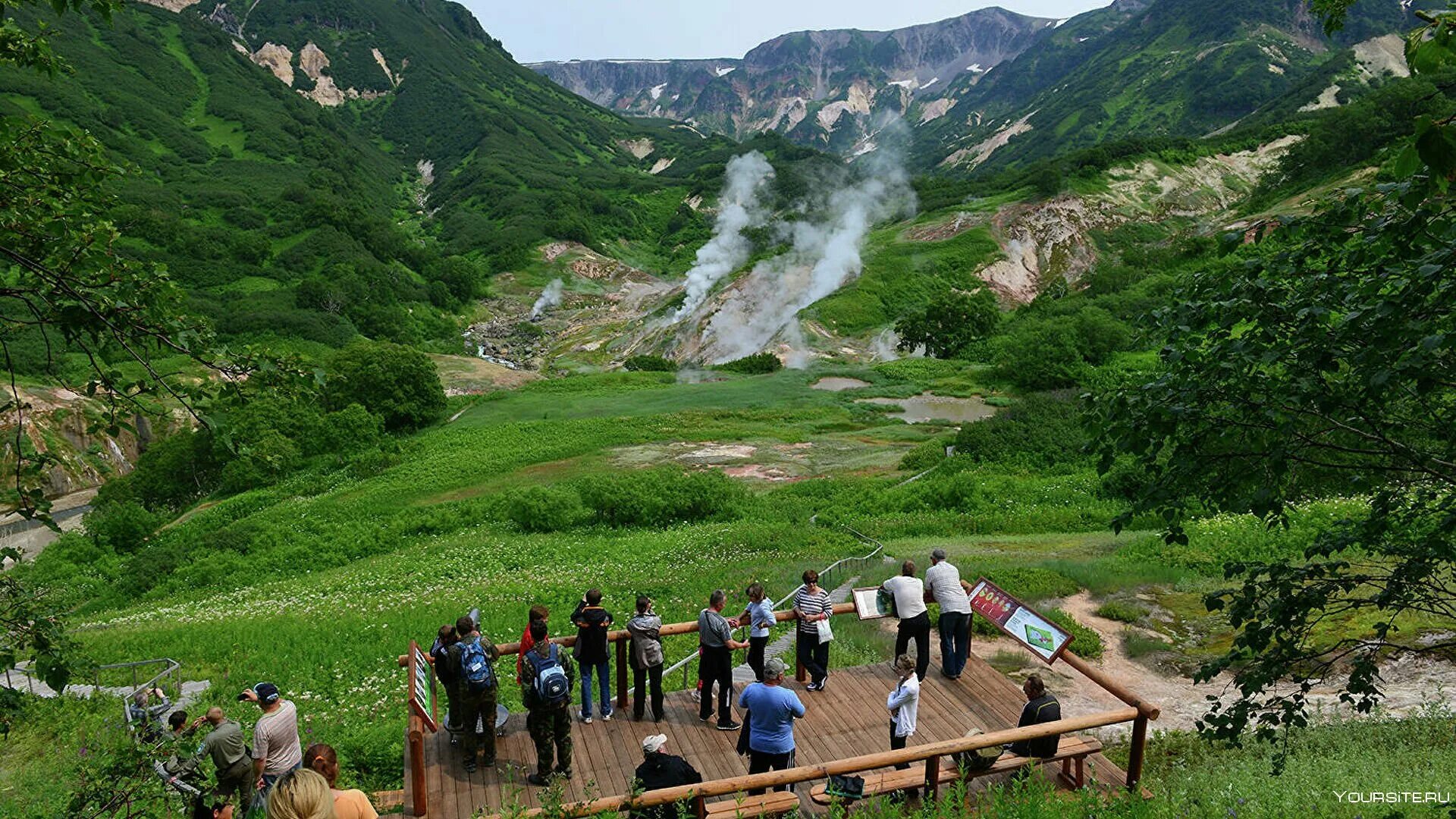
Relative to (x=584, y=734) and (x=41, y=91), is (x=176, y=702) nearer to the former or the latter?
(x=584, y=734)

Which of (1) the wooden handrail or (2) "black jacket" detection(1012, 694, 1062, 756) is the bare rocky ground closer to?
(2) "black jacket" detection(1012, 694, 1062, 756)

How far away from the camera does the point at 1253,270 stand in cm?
592

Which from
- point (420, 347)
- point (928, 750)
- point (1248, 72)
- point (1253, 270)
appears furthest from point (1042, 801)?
point (1248, 72)

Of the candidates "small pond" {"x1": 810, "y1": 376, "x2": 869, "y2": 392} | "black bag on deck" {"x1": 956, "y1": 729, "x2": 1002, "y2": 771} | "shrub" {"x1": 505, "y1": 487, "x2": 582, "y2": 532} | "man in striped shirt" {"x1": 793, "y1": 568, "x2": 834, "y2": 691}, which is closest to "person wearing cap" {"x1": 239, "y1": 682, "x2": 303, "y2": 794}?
"man in striped shirt" {"x1": 793, "y1": 568, "x2": 834, "y2": 691}

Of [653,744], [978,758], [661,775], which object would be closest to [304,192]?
[653,744]

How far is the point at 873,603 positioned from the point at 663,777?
467cm

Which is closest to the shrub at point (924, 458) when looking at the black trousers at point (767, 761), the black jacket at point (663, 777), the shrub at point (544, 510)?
the shrub at point (544, 510)

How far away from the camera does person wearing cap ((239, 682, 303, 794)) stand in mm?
8367

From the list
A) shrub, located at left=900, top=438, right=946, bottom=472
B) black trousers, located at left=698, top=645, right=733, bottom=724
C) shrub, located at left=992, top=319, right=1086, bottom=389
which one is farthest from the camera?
shrub, located at left=992, top=319, right=1086, bottom=389

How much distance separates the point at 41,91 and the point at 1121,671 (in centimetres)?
14458

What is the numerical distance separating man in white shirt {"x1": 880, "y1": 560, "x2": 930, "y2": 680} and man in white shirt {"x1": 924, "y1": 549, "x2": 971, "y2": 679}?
8.6 inches

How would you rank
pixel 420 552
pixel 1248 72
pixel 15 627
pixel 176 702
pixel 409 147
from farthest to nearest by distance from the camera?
pixel 409 147
pixel 1248 72
pixel 420 552
pixel 176 702
pixel 15 627

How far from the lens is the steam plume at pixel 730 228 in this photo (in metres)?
85.3

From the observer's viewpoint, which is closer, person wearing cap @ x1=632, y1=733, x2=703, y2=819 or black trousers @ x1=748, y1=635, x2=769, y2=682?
person wearing cap @ x1=632, y1=733, x2=703, y2=819
